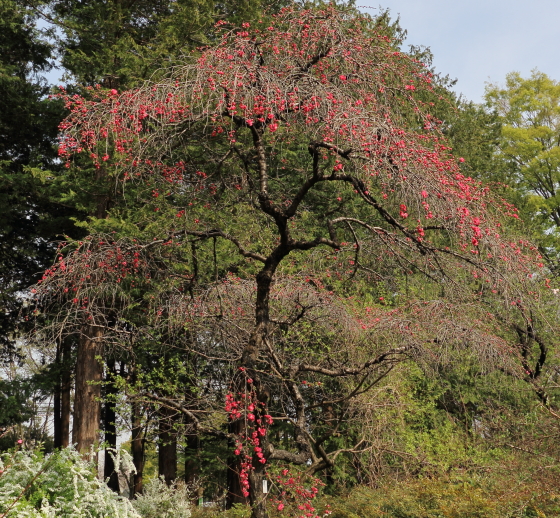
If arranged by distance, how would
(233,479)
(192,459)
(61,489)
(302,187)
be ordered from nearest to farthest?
(61,489), (302,187), (233,479), (192,459)

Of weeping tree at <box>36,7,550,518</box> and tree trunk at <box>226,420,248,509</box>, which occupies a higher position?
weeping tree at <box>36,7,550,518</box>

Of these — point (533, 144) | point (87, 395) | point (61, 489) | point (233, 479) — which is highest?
point (533, 144)

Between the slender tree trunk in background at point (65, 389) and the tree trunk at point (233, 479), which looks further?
the slender tree trunk in background at point (65, 389)

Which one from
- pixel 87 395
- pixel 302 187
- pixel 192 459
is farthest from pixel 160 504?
pixel 192 459

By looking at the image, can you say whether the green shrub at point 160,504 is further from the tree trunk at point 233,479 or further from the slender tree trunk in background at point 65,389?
the slender tree trunk in background at point 65,389

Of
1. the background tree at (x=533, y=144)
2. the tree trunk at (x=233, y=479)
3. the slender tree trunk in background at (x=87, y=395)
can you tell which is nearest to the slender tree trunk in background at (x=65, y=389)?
the slender tree trunk in background at (x=87, y=395)

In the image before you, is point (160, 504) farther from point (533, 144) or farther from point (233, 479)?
point (533, 144)

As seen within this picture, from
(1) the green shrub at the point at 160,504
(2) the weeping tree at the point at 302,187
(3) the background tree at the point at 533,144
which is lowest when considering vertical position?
(1) the green shrub at the point at 160,504

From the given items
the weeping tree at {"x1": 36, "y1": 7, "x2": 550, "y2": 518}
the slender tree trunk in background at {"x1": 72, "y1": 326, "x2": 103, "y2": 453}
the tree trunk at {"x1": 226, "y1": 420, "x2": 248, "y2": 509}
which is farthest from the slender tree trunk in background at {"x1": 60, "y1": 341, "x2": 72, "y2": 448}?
the weeping tree at {"x1": 36, "y1": 7, "x2": 550, "y2": 518}

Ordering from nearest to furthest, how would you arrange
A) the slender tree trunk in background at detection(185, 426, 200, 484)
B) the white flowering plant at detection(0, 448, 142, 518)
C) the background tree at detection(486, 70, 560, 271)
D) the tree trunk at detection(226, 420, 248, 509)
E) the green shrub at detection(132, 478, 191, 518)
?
the white flowering plant at detection(0, 448, 142, 518), the green shrub at detection(132, 478, 191, 518), the tree trunk at detection(226, 420, 248, 509), the slender tree trunk in background at detection(185, 426, 200, 484), the background tree at detection(486, 70, 560, 271)

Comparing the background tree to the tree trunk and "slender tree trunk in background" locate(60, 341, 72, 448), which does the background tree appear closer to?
the tree trunk

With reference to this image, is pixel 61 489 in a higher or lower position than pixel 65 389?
higher

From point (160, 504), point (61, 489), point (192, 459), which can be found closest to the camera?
point (61, 489)

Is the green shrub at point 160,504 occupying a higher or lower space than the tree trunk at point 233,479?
higher
